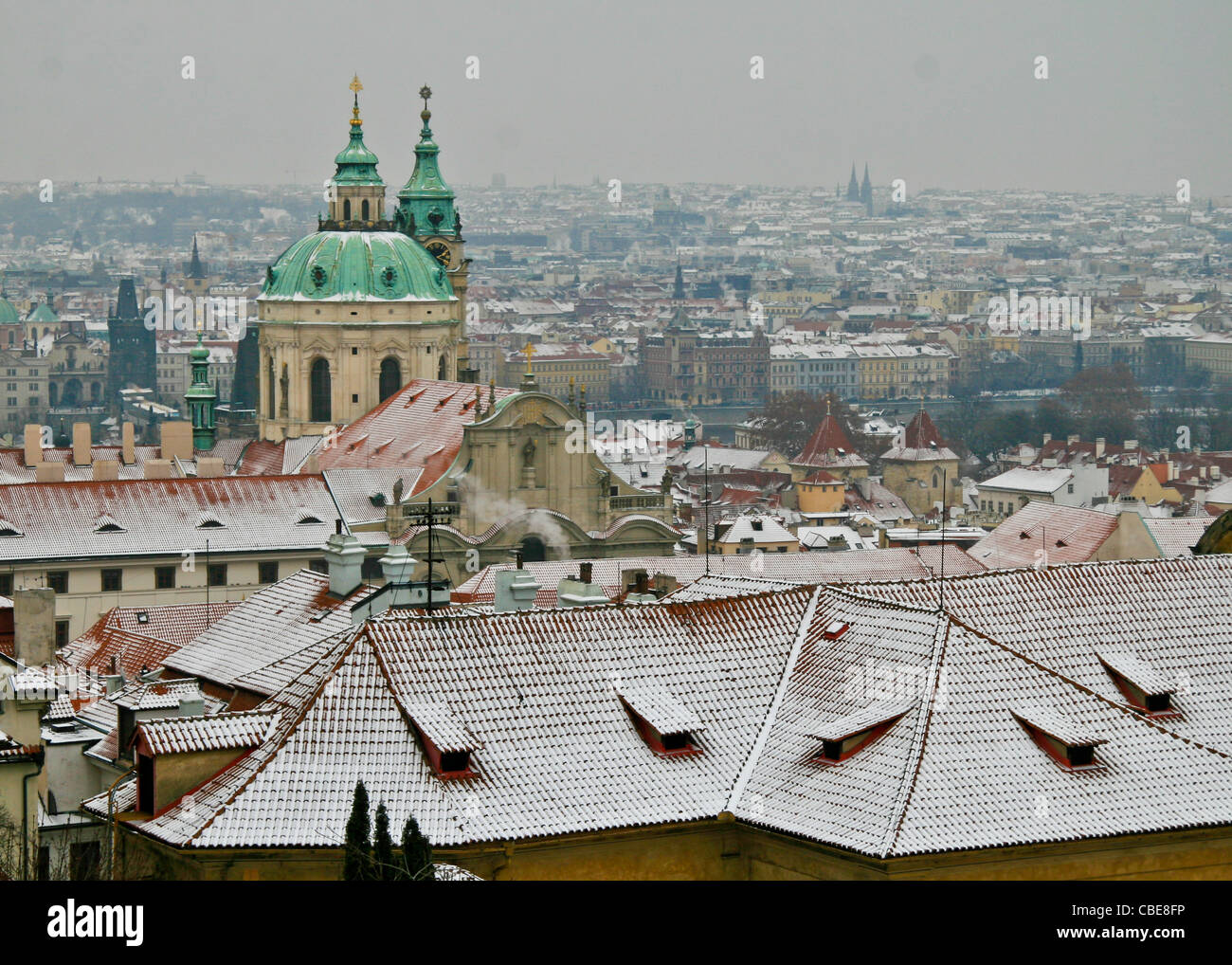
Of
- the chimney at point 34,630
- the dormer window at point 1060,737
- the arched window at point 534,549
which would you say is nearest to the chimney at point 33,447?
the arched window at point 534,549

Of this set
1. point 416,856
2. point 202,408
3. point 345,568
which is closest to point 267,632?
point 345,568

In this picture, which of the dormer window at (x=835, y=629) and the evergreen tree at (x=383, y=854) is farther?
the dormer window at (x=835, y=629)

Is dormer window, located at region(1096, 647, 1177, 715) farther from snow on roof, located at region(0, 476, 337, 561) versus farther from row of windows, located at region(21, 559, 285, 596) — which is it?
snow on roof, located at region(0, 476, 337, 561)

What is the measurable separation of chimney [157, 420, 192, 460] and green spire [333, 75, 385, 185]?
10.2 metres

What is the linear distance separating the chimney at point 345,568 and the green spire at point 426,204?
61193mm

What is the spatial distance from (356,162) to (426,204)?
6082 millimetres

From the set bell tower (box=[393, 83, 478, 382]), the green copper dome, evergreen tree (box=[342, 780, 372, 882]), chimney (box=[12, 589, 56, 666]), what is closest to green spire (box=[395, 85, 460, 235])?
bell tower (box=[393, 83, 478, 382])

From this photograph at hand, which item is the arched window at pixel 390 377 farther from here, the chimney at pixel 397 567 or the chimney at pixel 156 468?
the chimney at pixel 397 567

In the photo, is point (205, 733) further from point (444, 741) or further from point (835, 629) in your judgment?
point (835, 629)

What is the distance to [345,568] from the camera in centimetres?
2994

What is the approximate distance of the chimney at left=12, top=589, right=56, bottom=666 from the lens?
3447 centimetres

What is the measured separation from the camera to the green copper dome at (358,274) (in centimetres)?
7650
